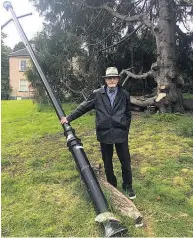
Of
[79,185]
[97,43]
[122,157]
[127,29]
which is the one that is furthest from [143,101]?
[122,157]

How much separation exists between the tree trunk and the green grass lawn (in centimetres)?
249

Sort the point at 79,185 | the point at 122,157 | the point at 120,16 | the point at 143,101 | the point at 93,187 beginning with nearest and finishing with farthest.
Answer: the point at 93,187
the point at 122,157
the point at 79,185
the point at 143,101
the point at 120,16

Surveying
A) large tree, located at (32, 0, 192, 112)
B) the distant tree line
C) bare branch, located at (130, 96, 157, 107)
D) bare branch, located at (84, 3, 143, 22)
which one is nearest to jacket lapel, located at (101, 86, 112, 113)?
large tree, located at (32, 0, 192, 112)

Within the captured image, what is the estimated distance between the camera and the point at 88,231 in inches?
153

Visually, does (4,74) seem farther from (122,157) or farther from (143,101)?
(122,157)

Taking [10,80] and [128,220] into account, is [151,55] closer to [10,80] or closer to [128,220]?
[128,220]

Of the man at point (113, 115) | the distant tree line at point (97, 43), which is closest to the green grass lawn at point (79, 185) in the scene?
the man at point (113, 115)

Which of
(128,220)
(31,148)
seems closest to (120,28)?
(31,148)

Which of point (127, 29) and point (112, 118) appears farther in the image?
point (127, 29)

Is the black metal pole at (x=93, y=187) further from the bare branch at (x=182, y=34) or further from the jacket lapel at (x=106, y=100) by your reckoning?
the bare branch at (x=182, y=34)

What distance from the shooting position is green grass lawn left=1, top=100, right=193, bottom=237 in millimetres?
4016

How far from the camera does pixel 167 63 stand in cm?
1195

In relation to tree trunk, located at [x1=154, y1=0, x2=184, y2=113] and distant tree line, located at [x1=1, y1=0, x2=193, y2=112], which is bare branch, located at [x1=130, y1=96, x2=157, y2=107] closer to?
tree trunk, located at [x1=154, y1=0, x2=184, y2=113]

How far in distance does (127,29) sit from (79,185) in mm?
10933
